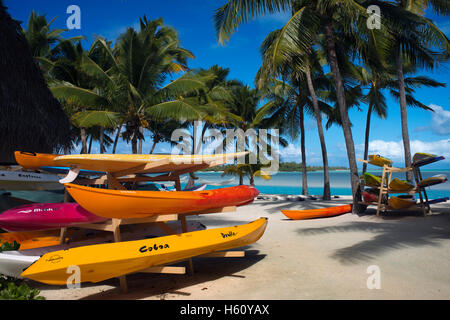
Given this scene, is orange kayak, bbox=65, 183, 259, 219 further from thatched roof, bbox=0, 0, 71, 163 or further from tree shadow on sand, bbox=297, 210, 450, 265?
thatched roof, bbox=0, 0, 71, 163

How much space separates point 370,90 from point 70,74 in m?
16.7

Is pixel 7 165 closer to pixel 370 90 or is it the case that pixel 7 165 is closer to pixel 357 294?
pixel 357 294

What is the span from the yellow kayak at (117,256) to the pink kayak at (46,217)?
787mm

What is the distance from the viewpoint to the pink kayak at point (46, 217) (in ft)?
11.8

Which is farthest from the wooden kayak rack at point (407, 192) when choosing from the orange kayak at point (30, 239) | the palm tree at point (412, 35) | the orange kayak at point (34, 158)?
the orange kayak at point (30, 239)

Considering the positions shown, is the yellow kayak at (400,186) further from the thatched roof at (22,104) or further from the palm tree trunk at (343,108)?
the thatched roof at (22,104)

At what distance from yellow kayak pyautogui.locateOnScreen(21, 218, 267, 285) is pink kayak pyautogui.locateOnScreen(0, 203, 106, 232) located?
79 centimetres

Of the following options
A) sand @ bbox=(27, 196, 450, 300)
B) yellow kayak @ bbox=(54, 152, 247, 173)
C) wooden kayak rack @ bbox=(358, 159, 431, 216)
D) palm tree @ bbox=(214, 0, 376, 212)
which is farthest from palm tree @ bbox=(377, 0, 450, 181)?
yellow kayak @ bbox=(54, 152, 247, 173)

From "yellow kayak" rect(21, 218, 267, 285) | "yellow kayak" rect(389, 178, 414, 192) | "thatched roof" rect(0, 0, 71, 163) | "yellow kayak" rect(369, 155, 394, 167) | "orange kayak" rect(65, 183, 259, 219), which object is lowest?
"yellow kayak" rect(21, 218, 267, 285)

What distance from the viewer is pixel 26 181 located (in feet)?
23.6

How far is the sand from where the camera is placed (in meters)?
3.00

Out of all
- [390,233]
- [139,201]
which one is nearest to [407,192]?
[390,233]

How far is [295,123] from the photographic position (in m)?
16.4
